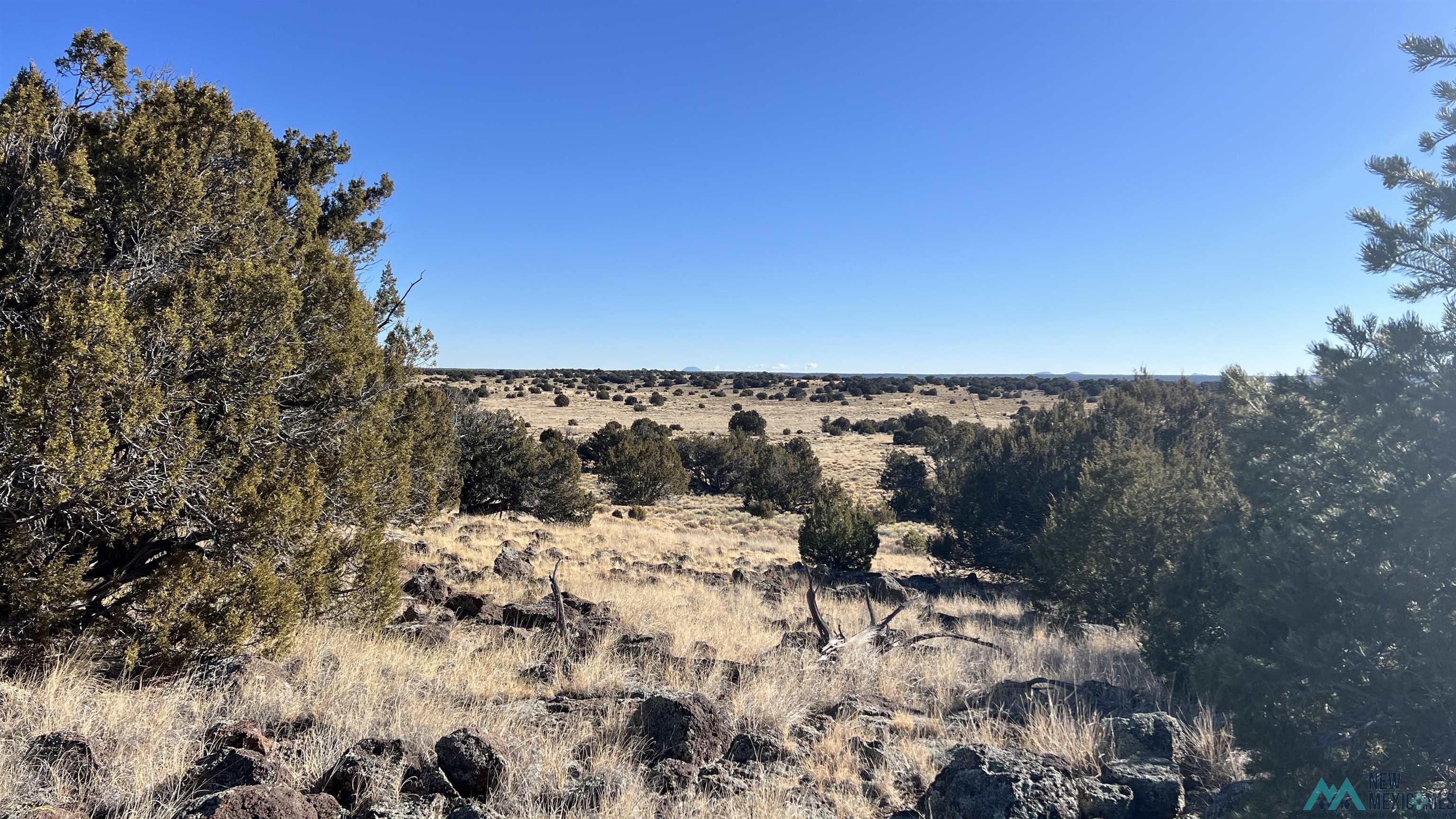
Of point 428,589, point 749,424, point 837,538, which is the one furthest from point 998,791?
point 749,424

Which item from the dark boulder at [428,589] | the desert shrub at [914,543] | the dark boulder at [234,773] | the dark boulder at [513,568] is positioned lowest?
the desert shrub at [914,543]

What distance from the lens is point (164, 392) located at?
16.3 feet

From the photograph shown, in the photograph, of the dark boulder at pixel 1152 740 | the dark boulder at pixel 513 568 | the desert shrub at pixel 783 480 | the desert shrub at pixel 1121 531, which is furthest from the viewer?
the desert shrub at pixel 783 480

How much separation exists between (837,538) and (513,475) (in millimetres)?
11692

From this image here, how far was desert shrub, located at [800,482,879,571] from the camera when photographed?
55.3ft

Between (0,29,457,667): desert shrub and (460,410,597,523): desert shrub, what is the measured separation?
53.4 feet

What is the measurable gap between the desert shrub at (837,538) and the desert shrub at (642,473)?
12728 mm

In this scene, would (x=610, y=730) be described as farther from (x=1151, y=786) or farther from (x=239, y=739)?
(x=1151, y=786)

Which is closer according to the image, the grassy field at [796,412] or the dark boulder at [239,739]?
the dark boulder at [239,739]

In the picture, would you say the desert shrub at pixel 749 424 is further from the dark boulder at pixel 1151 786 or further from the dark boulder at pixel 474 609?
the dark boulder at pixel 1151 786

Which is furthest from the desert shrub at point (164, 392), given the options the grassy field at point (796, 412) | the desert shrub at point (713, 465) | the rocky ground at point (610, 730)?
the desert shrub at point (713, 465)

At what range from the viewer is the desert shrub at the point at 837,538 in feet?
55.3

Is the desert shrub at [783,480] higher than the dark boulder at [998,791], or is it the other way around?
the dark boulder at [998,791]

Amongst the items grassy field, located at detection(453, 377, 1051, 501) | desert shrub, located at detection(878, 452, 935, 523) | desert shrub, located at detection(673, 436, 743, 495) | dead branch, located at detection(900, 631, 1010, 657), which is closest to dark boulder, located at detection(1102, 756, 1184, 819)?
dead branch, located at detection(900, 631, 1010, 657)
